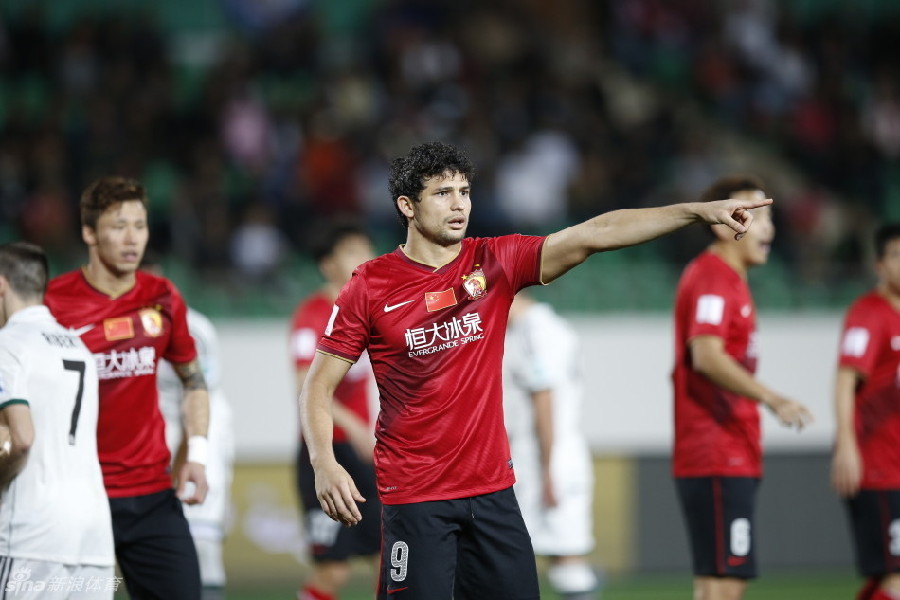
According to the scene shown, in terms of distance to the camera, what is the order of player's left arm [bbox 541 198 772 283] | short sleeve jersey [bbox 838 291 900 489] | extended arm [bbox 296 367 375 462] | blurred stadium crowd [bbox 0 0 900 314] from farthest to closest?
blurred stadium crowd [bbox 0 0 900 314]
extended arm [bbox 296 367 375 462]
short sleeve jersey [bbox 838 291 900 489]
player's left arm [bbox 541 198 772 283]

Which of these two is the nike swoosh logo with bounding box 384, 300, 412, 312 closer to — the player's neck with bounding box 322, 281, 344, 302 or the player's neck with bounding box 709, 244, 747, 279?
the player's neck with bounding box 709, 244, 747, 279

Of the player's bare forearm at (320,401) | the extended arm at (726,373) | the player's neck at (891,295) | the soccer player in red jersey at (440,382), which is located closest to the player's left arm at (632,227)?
the soccer player in red jersey at (440,382)

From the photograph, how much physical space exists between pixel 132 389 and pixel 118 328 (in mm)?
286

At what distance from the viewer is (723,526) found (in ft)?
21.6

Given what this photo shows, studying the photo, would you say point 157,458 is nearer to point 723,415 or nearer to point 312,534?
point 312,534

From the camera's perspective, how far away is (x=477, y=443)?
5.10 metres

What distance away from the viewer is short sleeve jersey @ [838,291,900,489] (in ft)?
23.2

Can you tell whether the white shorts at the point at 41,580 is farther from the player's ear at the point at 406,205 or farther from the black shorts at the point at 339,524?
the black shorts at the point at 339,524

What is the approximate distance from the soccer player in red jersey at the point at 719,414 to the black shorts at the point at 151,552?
2.60 metres

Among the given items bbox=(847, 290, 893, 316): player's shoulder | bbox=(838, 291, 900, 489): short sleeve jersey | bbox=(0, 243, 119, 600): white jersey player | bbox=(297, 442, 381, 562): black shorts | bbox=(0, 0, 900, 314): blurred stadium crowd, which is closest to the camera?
bbox=(0, 243, 119, 600): white jersey player

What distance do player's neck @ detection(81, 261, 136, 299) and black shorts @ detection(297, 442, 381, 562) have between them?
2.24m

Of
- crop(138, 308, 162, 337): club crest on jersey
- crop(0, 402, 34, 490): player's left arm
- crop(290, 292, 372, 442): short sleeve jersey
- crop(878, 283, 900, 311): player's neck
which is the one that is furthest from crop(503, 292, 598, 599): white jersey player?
crop(0, 402, 34, 490): player's left arm

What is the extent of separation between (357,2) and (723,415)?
1155 centimetres

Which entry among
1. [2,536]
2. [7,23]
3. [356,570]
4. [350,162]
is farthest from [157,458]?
[7,23]
